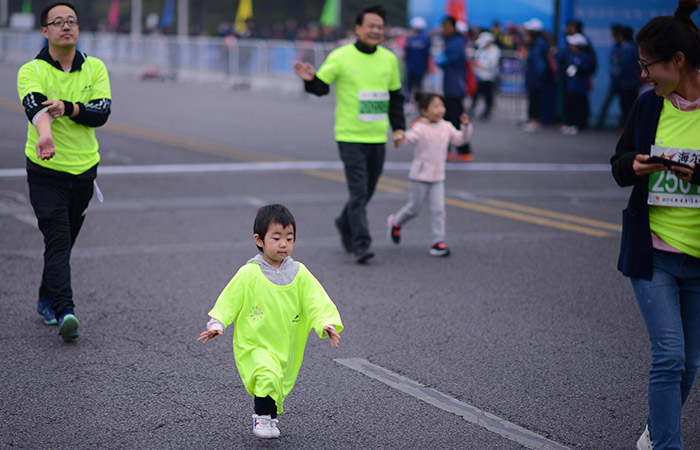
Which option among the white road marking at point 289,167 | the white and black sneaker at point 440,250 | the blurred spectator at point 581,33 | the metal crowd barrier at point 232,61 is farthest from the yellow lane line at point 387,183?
the metal crowd barrier at point 232,61

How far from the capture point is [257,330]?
163 inches

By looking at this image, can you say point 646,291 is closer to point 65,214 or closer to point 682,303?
point 682,303

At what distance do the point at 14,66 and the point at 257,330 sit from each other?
38.7m

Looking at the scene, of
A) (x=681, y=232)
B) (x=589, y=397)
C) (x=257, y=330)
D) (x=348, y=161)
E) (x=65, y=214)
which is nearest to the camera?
(x=681, y=232)

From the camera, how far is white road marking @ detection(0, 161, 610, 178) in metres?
12.9

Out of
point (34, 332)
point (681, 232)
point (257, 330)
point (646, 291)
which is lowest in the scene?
point (34, 332)

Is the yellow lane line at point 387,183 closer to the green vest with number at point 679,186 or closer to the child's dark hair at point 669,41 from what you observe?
the green vest with number at point 679,186

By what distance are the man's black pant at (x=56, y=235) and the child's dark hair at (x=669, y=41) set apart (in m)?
3.63

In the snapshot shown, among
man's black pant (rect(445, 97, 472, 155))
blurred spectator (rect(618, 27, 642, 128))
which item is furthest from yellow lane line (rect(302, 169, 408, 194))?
blurred spectator (rect(618, 27, 642, 128))

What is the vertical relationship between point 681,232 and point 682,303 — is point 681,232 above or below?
above

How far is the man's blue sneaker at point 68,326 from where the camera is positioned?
552 centimetres

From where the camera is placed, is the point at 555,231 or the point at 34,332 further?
the point at 555,231

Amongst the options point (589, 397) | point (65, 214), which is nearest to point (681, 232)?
point (589, 397)

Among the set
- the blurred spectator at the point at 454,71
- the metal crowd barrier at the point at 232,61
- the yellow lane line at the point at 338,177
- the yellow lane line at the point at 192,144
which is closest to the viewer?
the yellow lane line at the point at 338,177
